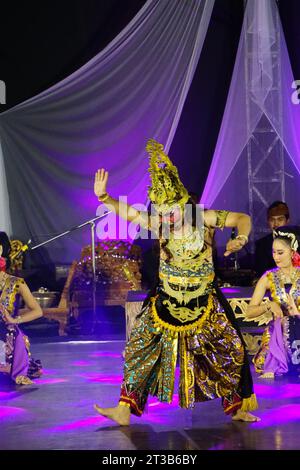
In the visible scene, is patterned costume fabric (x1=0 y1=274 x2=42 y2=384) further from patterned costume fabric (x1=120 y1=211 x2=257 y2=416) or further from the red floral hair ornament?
the red floral hair ornament

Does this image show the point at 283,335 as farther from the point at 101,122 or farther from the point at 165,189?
the point at 101,122

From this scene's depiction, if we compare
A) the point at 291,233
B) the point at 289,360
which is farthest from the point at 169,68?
the point at 289,360

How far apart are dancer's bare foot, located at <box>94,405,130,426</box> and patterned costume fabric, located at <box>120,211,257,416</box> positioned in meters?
0.03

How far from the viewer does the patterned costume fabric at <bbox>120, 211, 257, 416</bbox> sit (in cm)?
445

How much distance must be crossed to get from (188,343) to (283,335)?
5.68 ft

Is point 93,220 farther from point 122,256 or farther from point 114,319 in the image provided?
point 114,319

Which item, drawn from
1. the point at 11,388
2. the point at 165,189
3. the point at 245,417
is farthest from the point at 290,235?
the point at 11,388

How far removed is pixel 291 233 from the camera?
19.5ft

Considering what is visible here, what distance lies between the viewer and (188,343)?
4492 mm

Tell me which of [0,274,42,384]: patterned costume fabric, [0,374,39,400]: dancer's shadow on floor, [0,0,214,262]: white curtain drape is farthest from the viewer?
[0,0,214,262]: white curtain drape

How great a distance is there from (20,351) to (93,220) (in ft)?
9.45

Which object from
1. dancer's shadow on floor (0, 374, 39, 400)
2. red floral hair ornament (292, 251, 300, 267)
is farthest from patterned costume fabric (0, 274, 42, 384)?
red floral hair ornament (292, 251, 300, 267)

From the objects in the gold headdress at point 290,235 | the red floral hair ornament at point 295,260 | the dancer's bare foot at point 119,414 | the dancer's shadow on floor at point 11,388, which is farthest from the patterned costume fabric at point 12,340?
the red floral hair ornament at point 295,260

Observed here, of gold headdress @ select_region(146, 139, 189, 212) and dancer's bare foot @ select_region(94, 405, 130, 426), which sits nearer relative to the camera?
dancer's bare foot @ select_region(94, 405, 130, 426)
